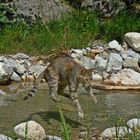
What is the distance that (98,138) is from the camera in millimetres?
6336

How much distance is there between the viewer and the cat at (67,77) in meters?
7.04

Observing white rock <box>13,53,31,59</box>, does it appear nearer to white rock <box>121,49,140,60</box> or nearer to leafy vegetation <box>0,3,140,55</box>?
leafy vegetation <box>0,3,140,55</box>

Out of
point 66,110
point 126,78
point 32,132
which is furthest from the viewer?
point 126,78

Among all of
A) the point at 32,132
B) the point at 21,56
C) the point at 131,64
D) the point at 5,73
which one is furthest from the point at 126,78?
the point at 32,132

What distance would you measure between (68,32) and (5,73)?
9.01 ft

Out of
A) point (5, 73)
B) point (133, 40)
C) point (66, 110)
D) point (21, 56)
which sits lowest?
point (66, 110)

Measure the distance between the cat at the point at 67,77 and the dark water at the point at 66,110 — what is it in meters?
0.26

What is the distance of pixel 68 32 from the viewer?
12594mm

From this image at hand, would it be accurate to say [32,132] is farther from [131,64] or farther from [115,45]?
[115,45]

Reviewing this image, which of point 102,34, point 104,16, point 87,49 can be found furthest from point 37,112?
point 104,16

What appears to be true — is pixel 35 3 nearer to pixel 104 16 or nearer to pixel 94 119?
pixel 104 16

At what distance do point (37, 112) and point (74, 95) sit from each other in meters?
0.80

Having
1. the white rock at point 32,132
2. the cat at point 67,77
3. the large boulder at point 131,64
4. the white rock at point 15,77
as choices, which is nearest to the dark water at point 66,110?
the cat at point 67,77

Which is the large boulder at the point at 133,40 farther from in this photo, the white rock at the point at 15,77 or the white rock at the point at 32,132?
the white rock at the point at 32,132
